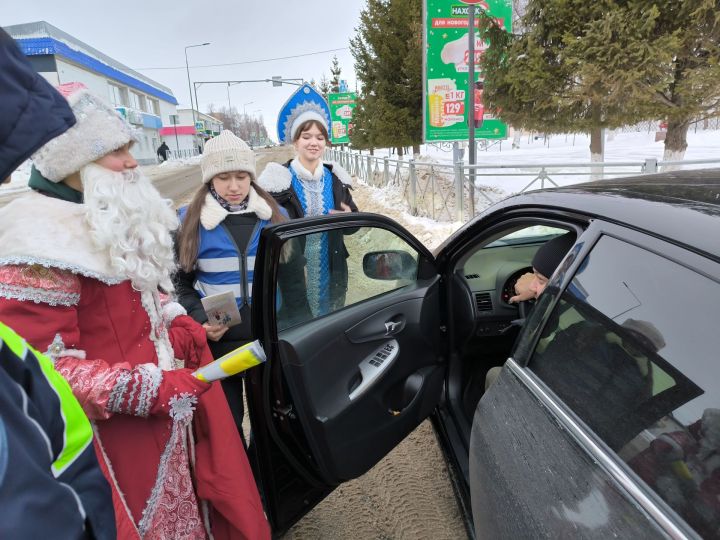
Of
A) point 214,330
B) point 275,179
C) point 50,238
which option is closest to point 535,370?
point 214,330

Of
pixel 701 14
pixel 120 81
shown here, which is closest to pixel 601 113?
pixel 701 14

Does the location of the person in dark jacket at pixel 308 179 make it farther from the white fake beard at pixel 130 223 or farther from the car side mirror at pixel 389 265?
the white fake beard at pixel 130 223

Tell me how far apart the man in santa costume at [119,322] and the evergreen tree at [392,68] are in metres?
15.3

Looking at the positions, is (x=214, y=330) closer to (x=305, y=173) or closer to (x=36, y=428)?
(x=36, y=428)

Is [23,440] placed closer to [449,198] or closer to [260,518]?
[260,518]

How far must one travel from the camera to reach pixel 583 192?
59.5 inches

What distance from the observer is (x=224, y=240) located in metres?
2.21

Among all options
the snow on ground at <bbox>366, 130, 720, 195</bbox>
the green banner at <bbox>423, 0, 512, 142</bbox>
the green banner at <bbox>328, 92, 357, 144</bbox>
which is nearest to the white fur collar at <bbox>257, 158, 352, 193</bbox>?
the snow on ground at <bbox>366, 130, 720, 195</bbox>

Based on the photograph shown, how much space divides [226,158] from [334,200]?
4.14 ft

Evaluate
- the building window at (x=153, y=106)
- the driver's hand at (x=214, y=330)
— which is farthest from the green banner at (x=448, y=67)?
the building window at (x=153, y=106)

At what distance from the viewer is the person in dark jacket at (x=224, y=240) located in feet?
7.15

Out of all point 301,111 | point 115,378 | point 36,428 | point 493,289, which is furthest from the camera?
point 301,111

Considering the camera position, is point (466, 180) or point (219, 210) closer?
point (219, 210)

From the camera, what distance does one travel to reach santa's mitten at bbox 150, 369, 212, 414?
138cm
